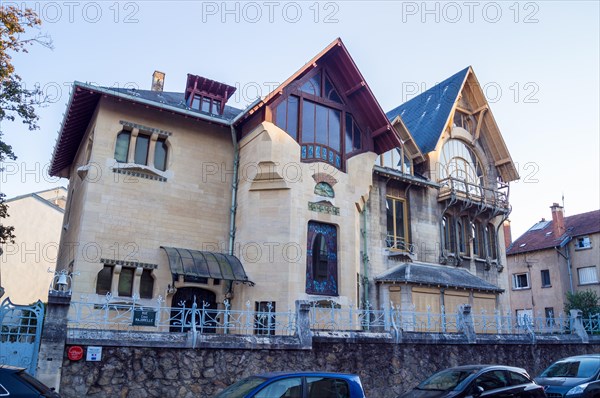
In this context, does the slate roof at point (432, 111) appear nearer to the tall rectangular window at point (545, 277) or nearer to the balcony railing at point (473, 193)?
the balcony railing at point (473, 193)

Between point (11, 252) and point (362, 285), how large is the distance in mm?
27232

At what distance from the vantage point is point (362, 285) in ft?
66.7

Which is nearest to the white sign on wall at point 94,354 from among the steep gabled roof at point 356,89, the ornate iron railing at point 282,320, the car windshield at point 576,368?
the ornate iron railing at point 282,320

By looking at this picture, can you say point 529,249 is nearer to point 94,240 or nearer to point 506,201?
point 506,201

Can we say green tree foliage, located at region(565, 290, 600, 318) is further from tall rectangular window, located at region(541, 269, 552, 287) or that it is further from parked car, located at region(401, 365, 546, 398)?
parked car, located at region(401, 365, 546, 398)

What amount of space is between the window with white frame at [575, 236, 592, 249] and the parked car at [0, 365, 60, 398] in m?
34.7

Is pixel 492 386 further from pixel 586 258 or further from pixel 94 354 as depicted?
pixel 586 258

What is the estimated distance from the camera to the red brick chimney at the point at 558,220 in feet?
115

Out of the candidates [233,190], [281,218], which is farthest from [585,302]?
[233,190]

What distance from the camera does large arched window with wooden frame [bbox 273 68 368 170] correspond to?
62.0 feet

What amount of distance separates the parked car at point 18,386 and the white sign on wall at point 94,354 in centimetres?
251

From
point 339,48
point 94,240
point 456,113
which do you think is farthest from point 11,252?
point 456,113

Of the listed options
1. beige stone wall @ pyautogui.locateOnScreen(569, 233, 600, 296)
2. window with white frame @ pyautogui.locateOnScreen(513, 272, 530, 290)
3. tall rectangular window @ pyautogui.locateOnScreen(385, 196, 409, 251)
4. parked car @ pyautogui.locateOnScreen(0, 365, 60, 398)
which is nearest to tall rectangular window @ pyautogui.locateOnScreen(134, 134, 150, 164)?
tall rectangular window @ pyautogui.locateOnScreen(385, 196, 409, 251)

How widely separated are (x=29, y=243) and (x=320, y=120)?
2567cm
